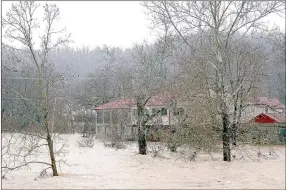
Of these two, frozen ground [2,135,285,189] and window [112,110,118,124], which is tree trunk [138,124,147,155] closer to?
frozen ground [2,135,285,189]

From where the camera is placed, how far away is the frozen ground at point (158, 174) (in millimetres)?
13484

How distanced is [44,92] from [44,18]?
8.81 feet

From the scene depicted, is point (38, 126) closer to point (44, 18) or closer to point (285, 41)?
point (44, 18)

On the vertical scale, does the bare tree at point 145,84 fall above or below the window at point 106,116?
above

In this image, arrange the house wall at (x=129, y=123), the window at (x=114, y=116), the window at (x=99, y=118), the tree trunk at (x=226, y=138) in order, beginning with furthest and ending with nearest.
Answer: the window at (x=99, y=118)
the window at (x=114, y=116)
the house wall at (x=129, y=123)
the tree trunk at (x=226, y=138)

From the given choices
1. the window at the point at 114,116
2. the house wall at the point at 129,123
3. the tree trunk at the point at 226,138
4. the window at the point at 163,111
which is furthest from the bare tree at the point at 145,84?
the window at the point at 114,116

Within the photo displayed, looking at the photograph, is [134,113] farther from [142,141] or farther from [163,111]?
[142,141]

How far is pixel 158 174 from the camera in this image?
16.4 meters

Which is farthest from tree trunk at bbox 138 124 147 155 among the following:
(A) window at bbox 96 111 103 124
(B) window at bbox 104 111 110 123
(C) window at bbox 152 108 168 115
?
(A) window at bbox 96 111 103 124

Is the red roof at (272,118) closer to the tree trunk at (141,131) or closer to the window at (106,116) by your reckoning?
the tree trunk at (141,131)

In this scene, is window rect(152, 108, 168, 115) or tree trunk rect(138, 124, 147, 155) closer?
tree trunk rect(138, 124, 147, 155)

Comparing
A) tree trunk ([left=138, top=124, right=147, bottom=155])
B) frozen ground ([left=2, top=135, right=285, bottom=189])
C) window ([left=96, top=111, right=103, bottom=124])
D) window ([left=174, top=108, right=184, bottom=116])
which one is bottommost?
frozen ground ([left=2, top=135, right=285, bottom=189])

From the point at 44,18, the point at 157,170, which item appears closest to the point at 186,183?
the point at 157,170

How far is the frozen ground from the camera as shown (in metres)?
13.5
